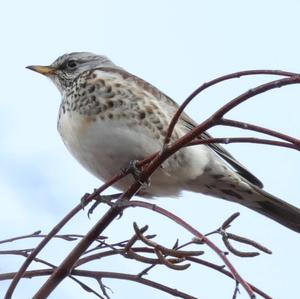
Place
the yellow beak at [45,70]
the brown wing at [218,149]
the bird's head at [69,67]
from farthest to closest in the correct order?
the yellow beak at [45,70] → the bird's head at [69,67] → the brown wing at [218,149]

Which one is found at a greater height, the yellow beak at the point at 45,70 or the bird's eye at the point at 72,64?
the bird's eye at the point at 72,64

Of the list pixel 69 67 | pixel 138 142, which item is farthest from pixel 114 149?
pixel 69 67

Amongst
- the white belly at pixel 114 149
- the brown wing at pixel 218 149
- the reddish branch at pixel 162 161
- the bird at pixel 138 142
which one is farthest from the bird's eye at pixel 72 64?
the reddish branch at pixel 162 161

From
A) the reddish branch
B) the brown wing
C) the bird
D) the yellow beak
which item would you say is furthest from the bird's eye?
the reddish branch

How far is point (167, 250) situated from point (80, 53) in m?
3.21

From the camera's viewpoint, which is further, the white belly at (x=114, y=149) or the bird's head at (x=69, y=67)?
the bird's head at (x=69, y=67)

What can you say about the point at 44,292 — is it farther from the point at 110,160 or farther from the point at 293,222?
the point at 293,222

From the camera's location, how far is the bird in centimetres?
381

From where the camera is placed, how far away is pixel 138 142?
12.5ft

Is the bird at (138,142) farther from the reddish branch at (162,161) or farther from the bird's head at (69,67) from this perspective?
the reddish branch at (162,161)

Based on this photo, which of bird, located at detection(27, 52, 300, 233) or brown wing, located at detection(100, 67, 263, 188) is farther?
brown wing, located at detection(100, 67, 263, 188)

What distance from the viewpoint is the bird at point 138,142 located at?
3.81 meters

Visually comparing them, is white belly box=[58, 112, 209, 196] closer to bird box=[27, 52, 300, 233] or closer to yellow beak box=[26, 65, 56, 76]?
bird box=[27, 52, 300, 233]

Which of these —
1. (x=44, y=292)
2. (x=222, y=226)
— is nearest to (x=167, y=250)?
(x=222, y=226)
